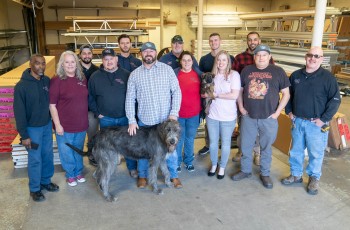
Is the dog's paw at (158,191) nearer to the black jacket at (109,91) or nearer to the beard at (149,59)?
the black jacket at (109,91)

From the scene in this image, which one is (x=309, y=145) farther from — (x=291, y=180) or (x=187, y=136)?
(x=187, y=136)

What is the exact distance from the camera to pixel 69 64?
3.31 meters

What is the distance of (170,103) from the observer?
3.52 meters

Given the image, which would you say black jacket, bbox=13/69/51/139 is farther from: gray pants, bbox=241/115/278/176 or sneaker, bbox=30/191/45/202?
gray pants, bbox=241/115/278/176

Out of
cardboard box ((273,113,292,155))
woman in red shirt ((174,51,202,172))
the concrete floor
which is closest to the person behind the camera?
the concrete floor

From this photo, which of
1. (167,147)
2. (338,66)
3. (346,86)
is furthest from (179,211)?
(338,66)

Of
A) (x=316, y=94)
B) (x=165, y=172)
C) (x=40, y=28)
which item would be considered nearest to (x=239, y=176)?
(x=165, y=172)

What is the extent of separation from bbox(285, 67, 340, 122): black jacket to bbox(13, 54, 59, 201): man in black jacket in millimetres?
2914

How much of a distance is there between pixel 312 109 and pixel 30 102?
315 centimetres

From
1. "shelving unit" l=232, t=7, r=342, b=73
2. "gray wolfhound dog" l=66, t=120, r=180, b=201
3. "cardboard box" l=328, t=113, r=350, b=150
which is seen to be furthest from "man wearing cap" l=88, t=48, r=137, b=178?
"shelving unit" l=232, t=7, r=342, b=73

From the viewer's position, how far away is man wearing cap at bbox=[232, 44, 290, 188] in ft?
11.2

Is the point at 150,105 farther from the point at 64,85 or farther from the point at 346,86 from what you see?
the point at 346,86

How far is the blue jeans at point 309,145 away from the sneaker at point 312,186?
50 millimetres

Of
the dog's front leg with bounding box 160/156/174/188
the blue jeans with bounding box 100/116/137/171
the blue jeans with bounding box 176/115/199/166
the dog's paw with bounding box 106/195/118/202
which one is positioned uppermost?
the blue jeans with bounding box 100/116/137/171
